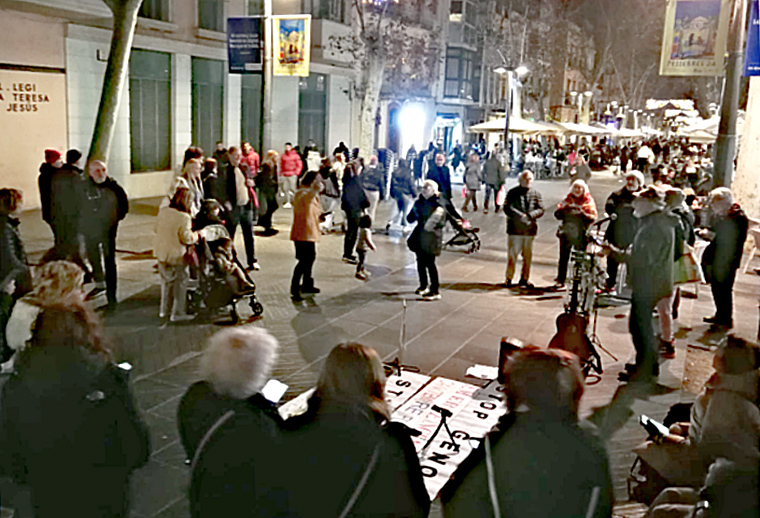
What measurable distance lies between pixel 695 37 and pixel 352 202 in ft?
20.5

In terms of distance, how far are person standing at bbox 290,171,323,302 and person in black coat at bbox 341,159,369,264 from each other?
2.41m

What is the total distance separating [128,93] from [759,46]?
14.5m

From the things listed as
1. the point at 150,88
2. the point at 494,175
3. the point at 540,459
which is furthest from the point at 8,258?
Answer: the point at 494,175

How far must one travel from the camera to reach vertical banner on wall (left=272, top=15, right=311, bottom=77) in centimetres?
1623

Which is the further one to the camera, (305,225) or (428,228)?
(428,228)

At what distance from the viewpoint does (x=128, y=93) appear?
19250mm

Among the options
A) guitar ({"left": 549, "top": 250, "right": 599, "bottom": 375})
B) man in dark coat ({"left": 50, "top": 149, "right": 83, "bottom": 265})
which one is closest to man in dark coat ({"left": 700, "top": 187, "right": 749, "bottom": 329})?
guitar ({"left": 549, "top": 250, "right": 599, "bottom": 375})

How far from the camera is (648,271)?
7461mm

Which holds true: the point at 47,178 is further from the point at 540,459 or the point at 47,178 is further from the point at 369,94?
the point at 369,94

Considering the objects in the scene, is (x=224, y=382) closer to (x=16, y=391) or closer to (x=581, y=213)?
(x=16, y=391)

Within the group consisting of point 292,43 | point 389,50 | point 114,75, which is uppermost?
point 389,50

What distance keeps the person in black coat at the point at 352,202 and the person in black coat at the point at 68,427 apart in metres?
9.20

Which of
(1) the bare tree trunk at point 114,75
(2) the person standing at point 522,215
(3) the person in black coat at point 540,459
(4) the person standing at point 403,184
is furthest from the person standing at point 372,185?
(3) the person in black coat at point 540,459

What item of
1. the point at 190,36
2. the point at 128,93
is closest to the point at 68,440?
the point at 128,93
